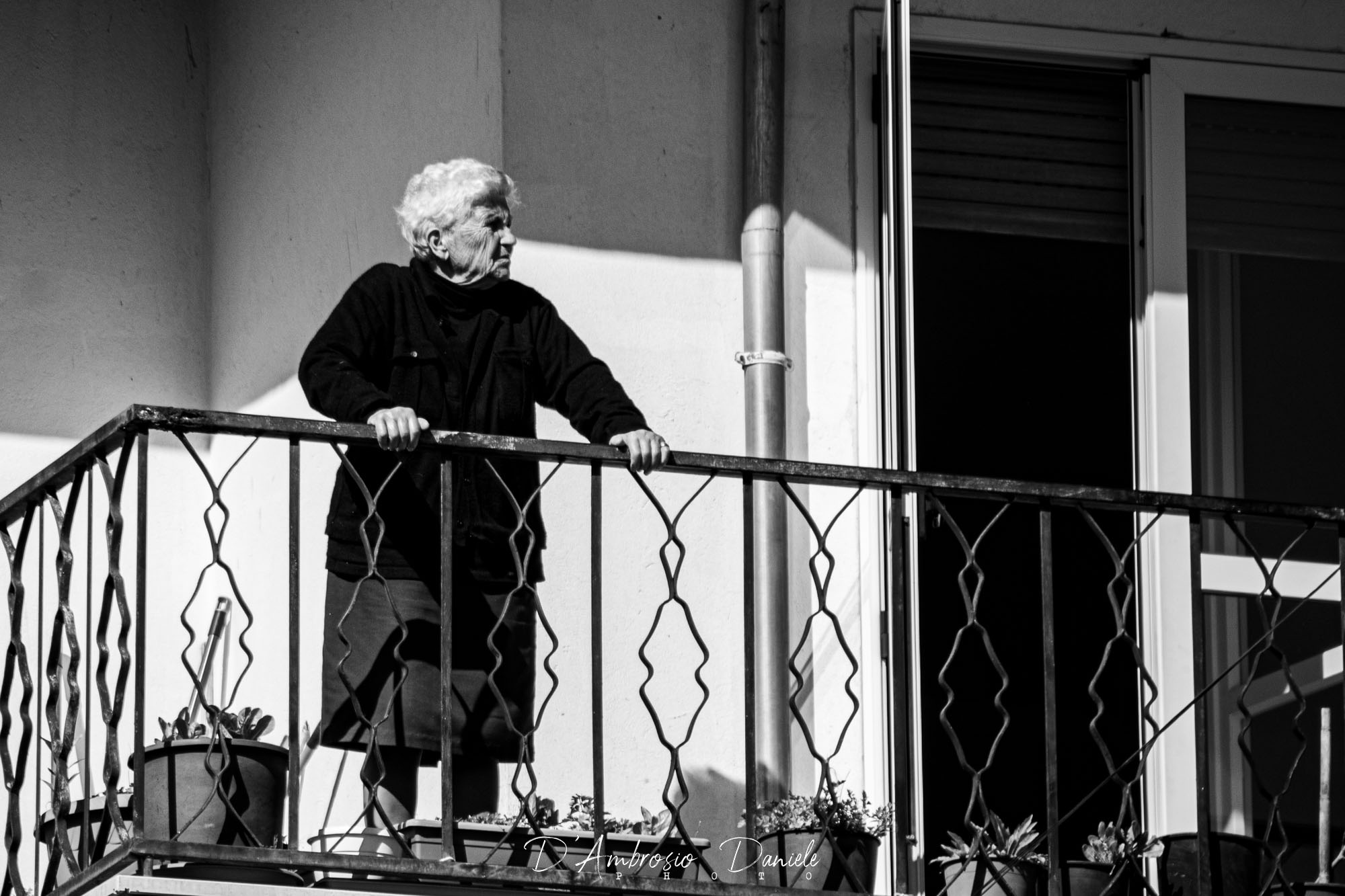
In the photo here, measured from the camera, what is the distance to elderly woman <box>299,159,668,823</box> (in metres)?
6.32

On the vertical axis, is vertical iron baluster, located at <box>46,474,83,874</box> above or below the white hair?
below

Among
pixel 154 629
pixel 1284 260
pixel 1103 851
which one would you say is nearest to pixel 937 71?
pixel 1284 260

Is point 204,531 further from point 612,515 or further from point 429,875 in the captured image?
point 429,875

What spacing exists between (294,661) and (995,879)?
2.01 meters

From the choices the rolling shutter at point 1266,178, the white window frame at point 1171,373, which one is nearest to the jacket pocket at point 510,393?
the white window frame at point 1171,373

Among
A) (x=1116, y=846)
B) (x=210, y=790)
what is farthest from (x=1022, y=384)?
(x=210, y=790)

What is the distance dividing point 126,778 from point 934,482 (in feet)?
8.99

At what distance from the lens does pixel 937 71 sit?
807cm

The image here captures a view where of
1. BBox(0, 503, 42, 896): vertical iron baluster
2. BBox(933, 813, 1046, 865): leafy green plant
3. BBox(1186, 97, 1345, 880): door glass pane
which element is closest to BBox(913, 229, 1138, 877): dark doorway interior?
BBox(1186, 97, 1345, 880): door glass pane

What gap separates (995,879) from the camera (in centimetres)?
671

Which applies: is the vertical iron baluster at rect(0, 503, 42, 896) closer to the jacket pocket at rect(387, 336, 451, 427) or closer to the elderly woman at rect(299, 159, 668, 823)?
the elderly woman at rect(299, 159, 668, 823)

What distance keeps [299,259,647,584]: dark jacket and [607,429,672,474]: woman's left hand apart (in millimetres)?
116

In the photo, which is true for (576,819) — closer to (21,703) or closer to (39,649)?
(21,703)

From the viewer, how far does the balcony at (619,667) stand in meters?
6.11
